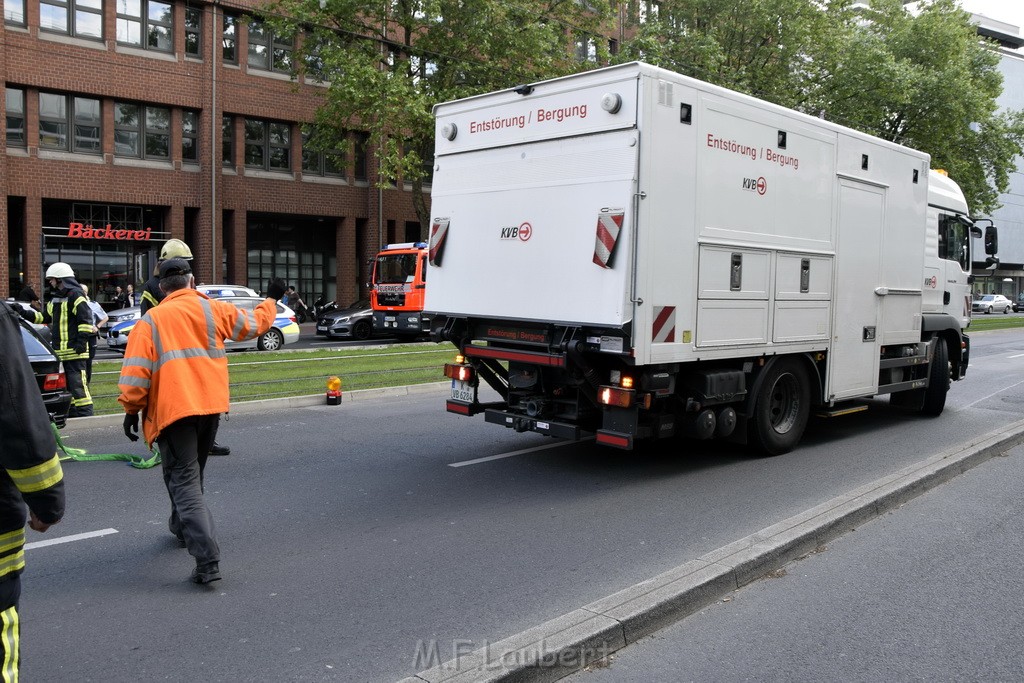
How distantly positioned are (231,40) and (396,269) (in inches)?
441

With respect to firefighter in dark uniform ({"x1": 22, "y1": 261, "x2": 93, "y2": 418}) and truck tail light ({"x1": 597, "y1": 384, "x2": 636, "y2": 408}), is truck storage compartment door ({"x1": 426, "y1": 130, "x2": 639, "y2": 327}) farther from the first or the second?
firefighter in dark uniform ({"x1": 22, "y1": 261, "x2": 93, "y2": 418})

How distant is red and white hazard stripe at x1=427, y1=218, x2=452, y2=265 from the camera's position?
27.4ft

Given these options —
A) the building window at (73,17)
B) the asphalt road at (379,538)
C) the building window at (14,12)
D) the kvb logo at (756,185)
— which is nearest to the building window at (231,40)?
the building window at (73,17)

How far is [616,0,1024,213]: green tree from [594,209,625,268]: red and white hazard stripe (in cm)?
2171

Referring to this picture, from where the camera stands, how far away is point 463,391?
330 inches

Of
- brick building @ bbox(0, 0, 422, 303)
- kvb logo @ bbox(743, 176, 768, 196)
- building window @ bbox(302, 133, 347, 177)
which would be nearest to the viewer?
kvb logo @ bbox(743, 176, 768, 196)

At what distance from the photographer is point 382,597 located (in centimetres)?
478

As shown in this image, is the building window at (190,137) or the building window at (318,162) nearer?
the building window at (190,137)

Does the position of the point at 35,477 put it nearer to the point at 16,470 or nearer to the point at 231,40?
the point at 16,470

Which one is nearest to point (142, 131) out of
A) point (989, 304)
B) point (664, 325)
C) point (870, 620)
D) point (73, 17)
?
point (73, 17)

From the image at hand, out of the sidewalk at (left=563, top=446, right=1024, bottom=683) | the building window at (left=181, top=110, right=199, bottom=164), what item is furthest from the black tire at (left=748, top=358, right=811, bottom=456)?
the building window at (left=181, top=110, right=199, bottom=164)

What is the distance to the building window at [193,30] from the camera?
93.2ft

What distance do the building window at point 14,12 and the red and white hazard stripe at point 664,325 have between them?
25.0 metres

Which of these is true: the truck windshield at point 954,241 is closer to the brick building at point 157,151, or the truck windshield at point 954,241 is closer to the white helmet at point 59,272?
the white helmet at point 59,272
